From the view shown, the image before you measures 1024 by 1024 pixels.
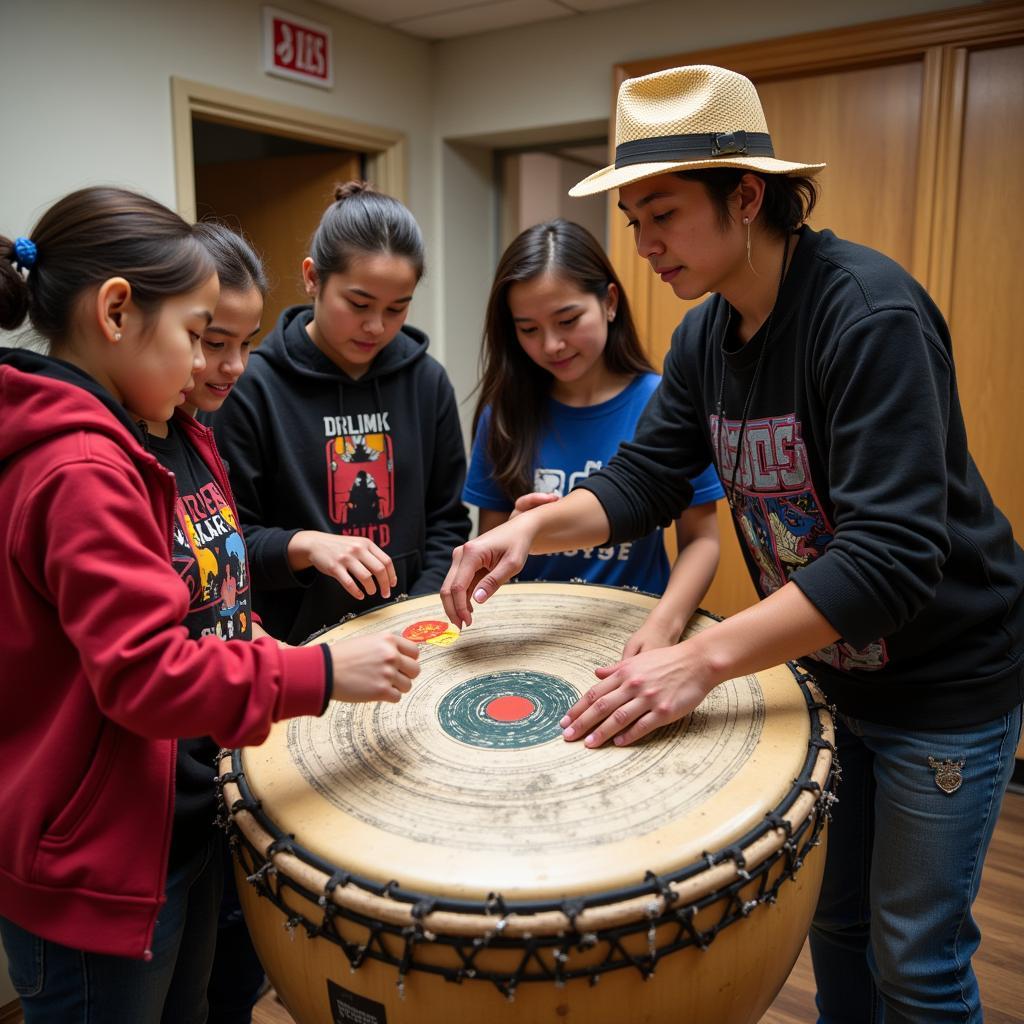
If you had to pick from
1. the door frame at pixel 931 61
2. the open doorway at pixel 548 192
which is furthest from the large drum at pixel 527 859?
the open doorway at pixel 548 192

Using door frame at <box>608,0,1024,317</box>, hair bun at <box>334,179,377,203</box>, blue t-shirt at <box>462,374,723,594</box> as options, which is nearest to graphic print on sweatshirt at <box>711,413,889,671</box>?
blue t-shirt at <box>462,374,723,594</box>

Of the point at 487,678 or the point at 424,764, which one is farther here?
the point at 487,678

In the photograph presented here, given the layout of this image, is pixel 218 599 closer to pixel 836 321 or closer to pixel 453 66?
pixel 836 321

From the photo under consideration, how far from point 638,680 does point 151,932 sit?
570 millimetres

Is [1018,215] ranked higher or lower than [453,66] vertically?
lower

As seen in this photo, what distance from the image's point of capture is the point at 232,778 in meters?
0.96

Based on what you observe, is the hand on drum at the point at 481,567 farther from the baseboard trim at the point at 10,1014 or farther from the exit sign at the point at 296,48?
the exit sign at the point at 296,48

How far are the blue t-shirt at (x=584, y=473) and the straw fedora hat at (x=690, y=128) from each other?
0.67 meters

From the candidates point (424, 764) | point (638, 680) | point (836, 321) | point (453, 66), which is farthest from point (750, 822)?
point (453, 66)

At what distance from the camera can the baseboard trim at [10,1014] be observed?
1.87 metres

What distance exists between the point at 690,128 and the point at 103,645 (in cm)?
92

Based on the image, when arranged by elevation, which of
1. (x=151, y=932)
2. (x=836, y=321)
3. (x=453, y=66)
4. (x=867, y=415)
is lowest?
(x=151, y=932)

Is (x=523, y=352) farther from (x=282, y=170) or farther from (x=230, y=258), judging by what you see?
(x=282, y=170)

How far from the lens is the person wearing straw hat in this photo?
3.26ft
